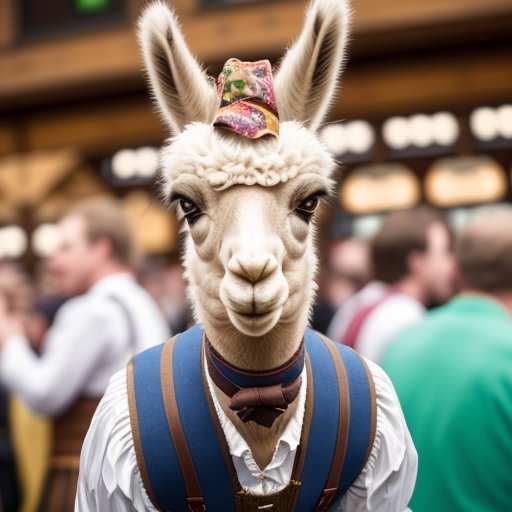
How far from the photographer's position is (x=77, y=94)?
37.3 feet

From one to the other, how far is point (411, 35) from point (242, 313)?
8.86 metres

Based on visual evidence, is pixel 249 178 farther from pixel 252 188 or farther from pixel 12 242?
pixel 12 242

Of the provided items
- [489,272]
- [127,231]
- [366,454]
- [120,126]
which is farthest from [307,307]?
[120,126]

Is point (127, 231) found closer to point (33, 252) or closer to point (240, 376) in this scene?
point (240, 376)

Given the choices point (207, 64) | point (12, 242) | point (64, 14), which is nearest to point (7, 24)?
point (64, 14)

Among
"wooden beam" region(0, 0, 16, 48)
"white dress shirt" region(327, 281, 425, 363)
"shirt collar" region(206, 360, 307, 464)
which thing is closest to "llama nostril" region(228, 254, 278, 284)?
"shirt collar" region(206, 360, 307, 464)

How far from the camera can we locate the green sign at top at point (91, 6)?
36.9 ft

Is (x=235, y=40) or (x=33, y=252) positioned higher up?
(x=235, y=40)

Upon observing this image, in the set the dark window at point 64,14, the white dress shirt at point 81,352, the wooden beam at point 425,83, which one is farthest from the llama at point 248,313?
the dark window at point 64,14

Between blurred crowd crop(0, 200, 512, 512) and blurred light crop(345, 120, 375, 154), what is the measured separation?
5.18m

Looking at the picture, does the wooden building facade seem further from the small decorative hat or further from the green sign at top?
the small decorative hat

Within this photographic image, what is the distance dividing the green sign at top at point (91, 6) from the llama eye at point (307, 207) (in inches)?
406

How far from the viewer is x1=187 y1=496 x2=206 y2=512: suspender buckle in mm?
1745

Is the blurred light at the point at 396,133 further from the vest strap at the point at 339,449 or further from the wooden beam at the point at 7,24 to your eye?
the vest strap at the point at 339,449
